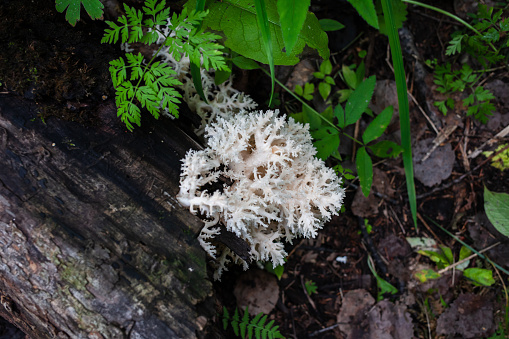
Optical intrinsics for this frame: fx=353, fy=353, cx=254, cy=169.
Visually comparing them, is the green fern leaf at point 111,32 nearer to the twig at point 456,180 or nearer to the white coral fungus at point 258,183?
the white coral fungus at point 258,183

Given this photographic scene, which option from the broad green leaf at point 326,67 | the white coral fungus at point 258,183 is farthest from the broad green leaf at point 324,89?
the white coral fungus at point 258,183

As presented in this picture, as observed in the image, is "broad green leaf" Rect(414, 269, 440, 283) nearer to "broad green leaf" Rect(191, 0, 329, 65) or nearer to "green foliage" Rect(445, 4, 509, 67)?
"green foliage" Rect(445, 4, 509, 67)

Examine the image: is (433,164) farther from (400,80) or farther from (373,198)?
(400,80)

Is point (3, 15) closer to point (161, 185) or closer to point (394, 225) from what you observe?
point (161, 185)

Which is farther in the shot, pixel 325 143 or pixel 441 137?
pixel 441 137

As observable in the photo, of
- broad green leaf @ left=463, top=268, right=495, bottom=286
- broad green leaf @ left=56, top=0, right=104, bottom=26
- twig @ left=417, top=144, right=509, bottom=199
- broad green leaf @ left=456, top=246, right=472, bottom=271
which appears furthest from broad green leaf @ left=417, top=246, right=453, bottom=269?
broad green leaf @ left=56, top=0, right=104, bottom=26

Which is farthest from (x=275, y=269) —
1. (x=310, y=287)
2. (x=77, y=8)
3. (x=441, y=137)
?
(x=77, y=8)
